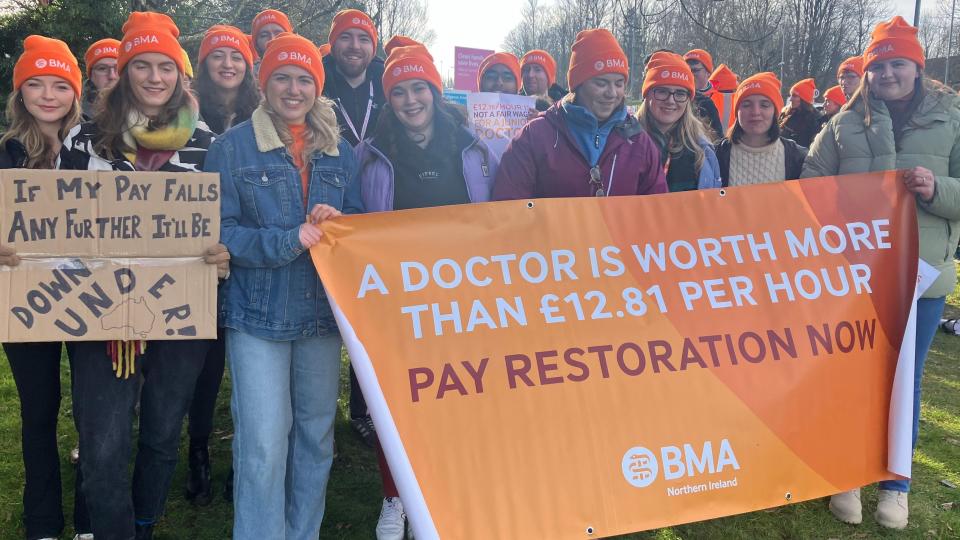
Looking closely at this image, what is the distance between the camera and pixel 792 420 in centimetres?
283

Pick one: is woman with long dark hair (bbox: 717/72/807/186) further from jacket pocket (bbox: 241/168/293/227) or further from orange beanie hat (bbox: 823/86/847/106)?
orange beanie hat (bbox: 823/86/847/106)

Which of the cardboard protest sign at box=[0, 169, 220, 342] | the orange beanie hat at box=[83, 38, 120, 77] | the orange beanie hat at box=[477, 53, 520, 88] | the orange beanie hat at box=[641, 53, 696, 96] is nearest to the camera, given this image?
the cardboard protest sign at box=[0, 169, 220, 342]

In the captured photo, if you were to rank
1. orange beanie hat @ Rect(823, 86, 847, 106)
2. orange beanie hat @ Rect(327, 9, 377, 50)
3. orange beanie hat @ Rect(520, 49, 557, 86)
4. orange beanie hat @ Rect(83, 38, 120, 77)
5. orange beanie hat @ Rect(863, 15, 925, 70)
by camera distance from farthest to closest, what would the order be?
1. orange beanie hat @ Rect(823, 86, 847, 106)
2. orange beanie hat @ Rect(520, 49, 557, 86)
3. orange beanie hat @ Rect(327, 9, 377, 50)
4. orange beanie hat @ Rect(83, 38, 120, 77)
5. orange beanie hat @ Rect(863, 15, 925, 70)

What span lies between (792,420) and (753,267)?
0.67 metres

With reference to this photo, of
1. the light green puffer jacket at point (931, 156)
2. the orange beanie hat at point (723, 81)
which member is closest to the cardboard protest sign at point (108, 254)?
the light green puffer jacket at point (931, 156)

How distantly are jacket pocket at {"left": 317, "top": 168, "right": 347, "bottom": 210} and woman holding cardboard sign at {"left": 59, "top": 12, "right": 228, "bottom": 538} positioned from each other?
463 millimetres

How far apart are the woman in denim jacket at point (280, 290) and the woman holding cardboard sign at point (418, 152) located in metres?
0.35

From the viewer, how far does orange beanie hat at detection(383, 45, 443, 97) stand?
3217 mm

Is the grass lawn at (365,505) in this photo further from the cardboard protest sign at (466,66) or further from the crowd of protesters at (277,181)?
the cardboard protest sign at (466,66)

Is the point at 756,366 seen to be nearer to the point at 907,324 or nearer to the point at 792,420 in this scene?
the point at 792,420

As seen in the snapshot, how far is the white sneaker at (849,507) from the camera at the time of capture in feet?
11.3

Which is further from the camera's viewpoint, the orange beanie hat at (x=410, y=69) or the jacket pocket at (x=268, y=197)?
the orange beanie hat at (x=410, y=69)

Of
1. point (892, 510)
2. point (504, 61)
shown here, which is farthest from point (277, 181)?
point (504, 61)

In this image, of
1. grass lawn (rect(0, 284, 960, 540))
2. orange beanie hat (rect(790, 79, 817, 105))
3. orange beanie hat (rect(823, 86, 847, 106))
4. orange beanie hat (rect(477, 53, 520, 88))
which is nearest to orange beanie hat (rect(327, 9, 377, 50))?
orange beanie hat (rect(477, 53, 520, 88))
